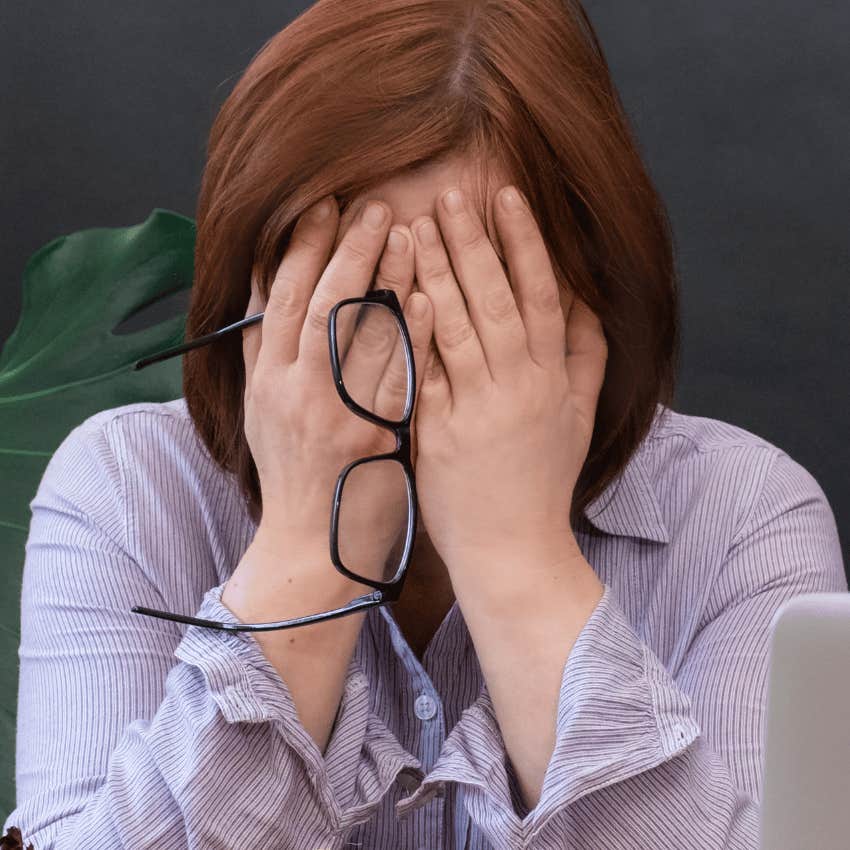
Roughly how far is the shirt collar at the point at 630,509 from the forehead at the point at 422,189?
0.35 m

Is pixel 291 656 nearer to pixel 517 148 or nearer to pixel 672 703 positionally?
pixel 672 703

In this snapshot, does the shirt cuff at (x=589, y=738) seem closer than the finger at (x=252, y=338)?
Yes

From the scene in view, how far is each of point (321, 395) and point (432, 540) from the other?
0.15m

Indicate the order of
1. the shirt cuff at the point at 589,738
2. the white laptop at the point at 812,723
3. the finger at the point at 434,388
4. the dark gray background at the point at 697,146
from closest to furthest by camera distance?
the white laptop at the point at 812,723, the shirt cuff at the point at 589,738, the finger at the point at 434,388, the dark gray background at the point at 697,146

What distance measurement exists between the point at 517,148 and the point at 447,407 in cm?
21

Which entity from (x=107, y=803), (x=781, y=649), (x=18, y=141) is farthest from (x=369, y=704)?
(x=18, y=141)

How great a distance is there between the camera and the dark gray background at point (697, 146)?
5.54ft

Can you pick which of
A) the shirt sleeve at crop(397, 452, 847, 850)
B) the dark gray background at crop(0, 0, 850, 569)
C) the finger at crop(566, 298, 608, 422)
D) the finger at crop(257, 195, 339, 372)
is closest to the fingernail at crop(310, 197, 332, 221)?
the finger at crop(257, 195, 339, 372)

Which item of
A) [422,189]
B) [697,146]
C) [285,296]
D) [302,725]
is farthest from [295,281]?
[697,146]

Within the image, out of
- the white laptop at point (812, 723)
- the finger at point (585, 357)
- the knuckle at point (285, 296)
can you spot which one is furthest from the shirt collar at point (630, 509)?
the white laptop at point (812, 723)

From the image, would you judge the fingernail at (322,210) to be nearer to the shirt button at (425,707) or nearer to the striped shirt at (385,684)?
the striped shirt at (385,684)

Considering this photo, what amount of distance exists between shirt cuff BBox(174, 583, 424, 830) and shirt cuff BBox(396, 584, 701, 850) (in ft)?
0.12

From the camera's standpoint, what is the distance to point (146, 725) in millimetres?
961

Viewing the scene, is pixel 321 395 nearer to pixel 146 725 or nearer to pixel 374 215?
pixel 374 215
